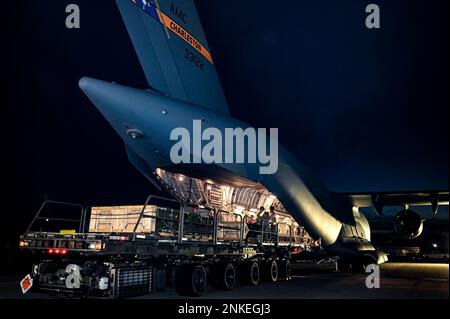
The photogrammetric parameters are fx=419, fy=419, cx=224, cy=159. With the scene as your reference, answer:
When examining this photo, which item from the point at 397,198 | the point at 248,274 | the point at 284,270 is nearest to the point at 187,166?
the point at 248,274

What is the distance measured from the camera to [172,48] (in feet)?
40.4

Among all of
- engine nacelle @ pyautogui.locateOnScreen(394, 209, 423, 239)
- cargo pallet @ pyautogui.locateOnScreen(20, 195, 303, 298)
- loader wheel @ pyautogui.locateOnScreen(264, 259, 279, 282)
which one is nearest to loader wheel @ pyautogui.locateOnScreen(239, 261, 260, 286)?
cargo pallet @ pyautogui.locateOnScreen(20, 195, 303, 298)

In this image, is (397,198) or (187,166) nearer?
(187,166)

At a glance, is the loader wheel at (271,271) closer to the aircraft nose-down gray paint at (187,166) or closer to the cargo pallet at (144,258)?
the cargo pallet at (144,258)

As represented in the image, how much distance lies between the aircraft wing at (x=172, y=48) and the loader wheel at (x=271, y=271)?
5.50m

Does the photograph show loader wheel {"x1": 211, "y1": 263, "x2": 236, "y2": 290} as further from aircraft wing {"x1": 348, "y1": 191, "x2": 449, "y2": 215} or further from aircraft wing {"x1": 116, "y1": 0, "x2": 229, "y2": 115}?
aircraft wing {"x1": 348, "y1": 191, "x2": 449, "y2": 215}

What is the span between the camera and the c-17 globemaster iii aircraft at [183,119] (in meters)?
10.5

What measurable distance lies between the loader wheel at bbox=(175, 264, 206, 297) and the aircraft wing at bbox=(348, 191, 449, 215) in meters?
10.8

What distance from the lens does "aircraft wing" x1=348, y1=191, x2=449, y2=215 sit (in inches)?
704

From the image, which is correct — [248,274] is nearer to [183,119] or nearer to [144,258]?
[144,258]

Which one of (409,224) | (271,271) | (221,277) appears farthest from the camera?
(409,224)

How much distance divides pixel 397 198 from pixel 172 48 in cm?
1311

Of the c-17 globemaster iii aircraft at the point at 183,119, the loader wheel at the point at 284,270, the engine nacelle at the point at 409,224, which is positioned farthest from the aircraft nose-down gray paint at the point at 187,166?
the engine nacelle at the point at 409,224
